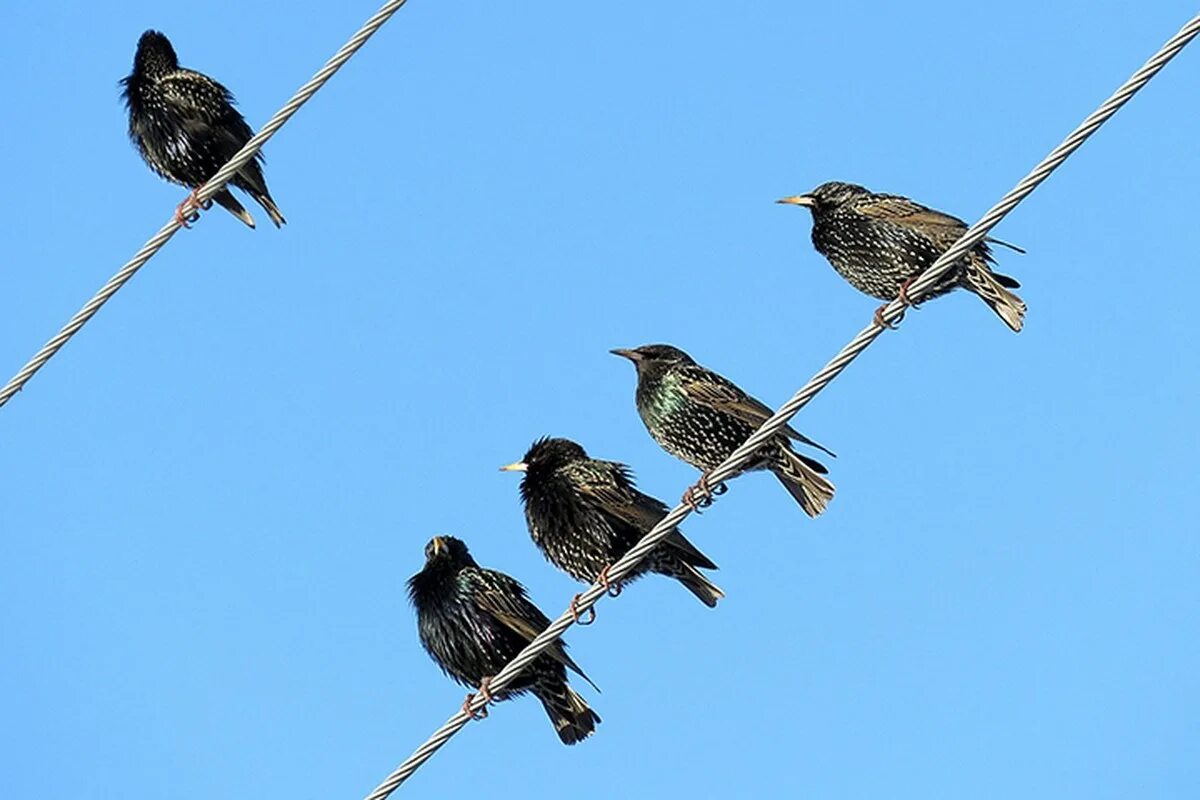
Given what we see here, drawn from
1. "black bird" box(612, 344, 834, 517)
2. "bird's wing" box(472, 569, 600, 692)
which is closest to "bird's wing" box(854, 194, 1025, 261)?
"black bird" box(612, 344, 834, 517)

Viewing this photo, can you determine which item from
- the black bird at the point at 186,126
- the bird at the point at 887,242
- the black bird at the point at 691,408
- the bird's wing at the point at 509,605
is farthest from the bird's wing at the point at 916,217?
the black bird at the point at 186,126

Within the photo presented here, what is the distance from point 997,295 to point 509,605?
206 cm

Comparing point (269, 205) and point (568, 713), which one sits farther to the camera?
point (269, 205)

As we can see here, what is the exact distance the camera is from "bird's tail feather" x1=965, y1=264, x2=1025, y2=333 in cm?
795

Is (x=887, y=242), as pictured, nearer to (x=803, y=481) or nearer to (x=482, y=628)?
(x=803, y=481)

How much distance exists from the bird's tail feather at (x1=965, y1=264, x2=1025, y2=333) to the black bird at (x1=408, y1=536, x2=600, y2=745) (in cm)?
196

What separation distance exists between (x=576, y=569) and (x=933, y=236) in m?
1.81

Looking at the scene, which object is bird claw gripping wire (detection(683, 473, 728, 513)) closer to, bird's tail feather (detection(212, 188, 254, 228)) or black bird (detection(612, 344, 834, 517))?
black bird (detection(612, 344, 834, 517))

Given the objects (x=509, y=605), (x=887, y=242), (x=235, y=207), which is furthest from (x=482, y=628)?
(x=235, y=207)

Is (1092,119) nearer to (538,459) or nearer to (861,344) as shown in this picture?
(861,344)

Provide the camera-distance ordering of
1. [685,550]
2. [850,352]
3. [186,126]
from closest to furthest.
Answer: [850,352], [685,550], [186,126]

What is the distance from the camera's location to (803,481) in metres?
8.05

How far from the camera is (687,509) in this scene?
6312 mm

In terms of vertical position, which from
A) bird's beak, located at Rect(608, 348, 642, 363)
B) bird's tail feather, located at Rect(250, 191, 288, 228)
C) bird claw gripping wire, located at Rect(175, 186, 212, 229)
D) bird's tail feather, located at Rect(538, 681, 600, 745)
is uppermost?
bird's tail feather, located at Rect(250, 191, 288, 228)
